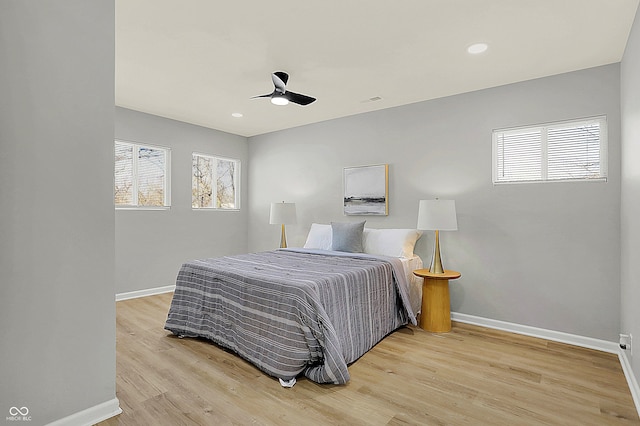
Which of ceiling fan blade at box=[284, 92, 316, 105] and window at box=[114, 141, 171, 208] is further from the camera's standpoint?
window at box=[114, 141, 171, 208]

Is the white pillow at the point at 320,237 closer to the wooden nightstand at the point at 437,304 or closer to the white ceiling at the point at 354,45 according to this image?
the wooden nightstand at the point at 437,304

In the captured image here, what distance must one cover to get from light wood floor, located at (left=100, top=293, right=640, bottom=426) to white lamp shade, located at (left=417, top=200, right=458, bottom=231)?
1092 mm

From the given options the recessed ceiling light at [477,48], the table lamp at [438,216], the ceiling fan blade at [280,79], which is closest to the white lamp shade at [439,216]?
the table lamp at [438,216]

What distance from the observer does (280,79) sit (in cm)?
307

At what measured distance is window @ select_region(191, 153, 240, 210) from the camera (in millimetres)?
5473

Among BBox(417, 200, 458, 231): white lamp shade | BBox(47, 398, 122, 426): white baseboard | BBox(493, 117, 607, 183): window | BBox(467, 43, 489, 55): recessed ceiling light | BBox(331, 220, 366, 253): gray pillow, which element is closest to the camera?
BBox(47, 398, 122, 426): white baseboard

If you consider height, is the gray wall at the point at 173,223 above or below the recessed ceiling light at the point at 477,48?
below

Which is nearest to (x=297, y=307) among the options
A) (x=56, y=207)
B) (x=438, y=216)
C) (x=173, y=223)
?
(x=56, y=207)

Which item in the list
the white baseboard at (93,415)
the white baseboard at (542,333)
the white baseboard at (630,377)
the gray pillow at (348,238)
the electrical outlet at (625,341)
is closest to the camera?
the white baseboard at (93,415)

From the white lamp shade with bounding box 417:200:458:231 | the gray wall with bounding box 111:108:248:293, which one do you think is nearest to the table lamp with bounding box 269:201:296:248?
the gray wall with bounding box 111:108:248:293

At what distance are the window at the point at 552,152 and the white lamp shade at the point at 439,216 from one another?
66 centimetres

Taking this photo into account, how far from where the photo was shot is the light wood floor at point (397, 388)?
6.53 ft

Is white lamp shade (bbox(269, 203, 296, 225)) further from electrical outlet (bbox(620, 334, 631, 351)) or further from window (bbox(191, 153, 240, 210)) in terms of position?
electrical outlet (bbox(620, 334, 631, 351))

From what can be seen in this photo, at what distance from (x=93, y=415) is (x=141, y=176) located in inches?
139
